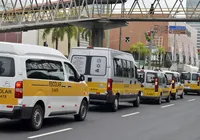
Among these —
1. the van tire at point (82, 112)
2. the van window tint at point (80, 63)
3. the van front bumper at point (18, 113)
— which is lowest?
the van tire at point (82, 112)

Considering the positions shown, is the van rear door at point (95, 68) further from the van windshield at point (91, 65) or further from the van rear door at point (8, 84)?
the van rear door at point (8, 84)

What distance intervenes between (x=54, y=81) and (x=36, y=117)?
1.24 metres

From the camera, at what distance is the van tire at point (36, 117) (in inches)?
446

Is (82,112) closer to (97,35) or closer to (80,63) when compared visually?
(80,63)

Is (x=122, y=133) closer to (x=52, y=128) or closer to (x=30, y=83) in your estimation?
(x=52, y=128)

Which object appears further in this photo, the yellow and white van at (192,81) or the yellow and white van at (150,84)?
the yellow and white van at (192,81)

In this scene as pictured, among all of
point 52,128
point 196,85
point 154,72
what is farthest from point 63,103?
point 196,85

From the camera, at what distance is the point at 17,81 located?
1076cm

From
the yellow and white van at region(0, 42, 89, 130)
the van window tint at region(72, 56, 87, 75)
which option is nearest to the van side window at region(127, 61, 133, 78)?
the van window tint at region(72, 56, 87, 75)

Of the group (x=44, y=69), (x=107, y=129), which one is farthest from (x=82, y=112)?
(x=44, y=69)

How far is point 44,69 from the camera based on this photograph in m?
11.9

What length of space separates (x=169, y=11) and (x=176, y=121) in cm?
Result: 3844

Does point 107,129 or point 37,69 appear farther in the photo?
point 107,129

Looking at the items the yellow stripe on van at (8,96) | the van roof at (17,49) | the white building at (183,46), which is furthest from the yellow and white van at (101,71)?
the white building at (183,46)
